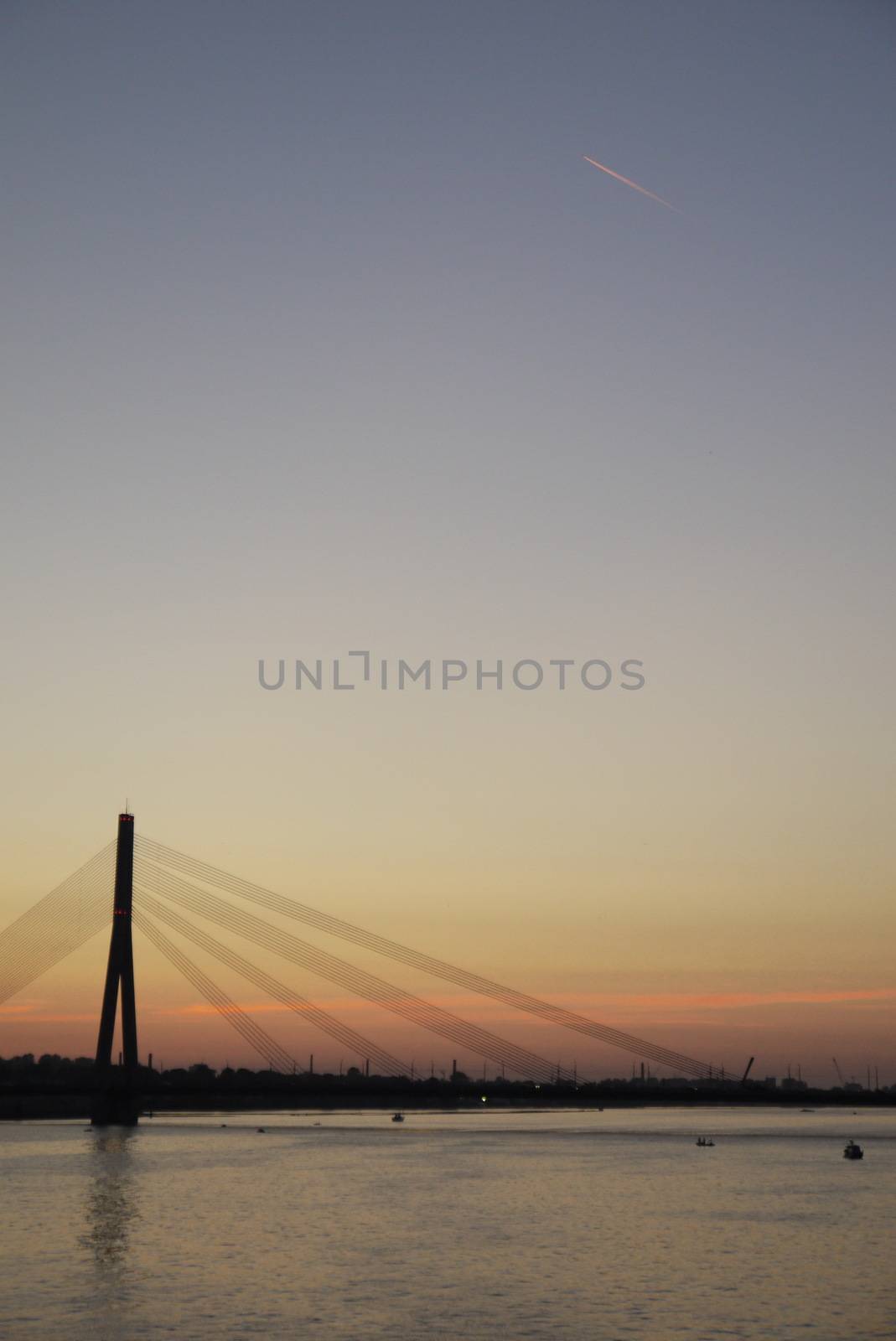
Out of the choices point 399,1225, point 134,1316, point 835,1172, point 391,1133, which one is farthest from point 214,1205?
point 391,1133

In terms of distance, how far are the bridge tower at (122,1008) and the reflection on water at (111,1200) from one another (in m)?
1.91

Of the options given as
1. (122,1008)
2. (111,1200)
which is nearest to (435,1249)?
Result: (111,1200)

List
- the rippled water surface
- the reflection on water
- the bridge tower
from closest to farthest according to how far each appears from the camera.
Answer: the rippled water surface < the reflection on water < the bridge tower

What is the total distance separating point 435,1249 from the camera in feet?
130

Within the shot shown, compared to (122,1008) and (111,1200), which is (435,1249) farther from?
(122,1008)

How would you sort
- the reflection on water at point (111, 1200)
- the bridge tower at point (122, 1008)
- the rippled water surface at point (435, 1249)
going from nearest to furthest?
the rippled water surface at point (435, 1249) < the reflection on water at point (111, 1200) < the bridge tower at point (122, 1008)

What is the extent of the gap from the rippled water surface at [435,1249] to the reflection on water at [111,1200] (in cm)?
17

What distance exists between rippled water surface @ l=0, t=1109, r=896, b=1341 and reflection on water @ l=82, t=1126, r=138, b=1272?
0.56 ft

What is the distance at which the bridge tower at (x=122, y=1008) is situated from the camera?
239 ft

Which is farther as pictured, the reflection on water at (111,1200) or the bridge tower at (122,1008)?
the bridge tower at (122,1008)

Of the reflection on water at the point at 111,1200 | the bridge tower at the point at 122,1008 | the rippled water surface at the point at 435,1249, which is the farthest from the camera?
the bridge tower at the point at 122,1008

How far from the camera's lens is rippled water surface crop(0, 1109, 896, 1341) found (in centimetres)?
2848

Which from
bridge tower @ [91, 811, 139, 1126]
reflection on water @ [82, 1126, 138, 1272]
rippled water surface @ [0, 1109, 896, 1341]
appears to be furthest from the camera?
bridge tower @ [91, 811, 139, 1126]

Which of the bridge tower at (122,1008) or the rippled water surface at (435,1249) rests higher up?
the bridge tower at (122,1008)
